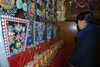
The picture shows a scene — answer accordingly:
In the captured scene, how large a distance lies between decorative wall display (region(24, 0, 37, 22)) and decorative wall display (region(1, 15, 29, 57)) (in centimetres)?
9

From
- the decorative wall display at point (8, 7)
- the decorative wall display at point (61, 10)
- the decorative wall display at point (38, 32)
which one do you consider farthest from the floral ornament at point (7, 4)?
the decorative wall display at point (61, 10)

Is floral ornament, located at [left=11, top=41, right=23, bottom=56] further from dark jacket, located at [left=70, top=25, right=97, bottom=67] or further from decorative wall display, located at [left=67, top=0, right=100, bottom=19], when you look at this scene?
decorative wall display, located at [left=67, top=0, right=100, bottom=19]

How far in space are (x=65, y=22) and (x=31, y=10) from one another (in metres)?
2.71

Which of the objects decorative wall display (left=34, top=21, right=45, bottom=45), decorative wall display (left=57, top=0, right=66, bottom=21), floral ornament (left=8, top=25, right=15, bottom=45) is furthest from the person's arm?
decorative wall display (left=57, top=0, right=66, bottom=21)

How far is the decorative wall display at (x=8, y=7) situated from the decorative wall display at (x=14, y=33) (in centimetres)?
4

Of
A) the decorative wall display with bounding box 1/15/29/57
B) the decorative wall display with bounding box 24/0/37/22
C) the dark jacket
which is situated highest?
the decorative wall display with bounding box 24/0/37/22

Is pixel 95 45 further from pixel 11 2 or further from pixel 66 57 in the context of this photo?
pixel 66 57

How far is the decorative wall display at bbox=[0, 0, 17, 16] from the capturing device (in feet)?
3.69

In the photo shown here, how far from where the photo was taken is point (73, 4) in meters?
4.44

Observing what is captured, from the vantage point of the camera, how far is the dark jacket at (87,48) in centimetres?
196

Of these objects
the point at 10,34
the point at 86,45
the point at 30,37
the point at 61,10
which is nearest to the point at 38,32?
the point at 30,37

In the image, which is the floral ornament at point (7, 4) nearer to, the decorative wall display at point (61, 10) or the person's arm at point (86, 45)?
the person's arm at point (86, 45)

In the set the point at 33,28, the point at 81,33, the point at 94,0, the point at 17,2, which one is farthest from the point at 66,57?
the point at 17,2

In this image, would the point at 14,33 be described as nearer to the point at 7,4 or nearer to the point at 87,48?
the point at 7,4
